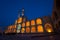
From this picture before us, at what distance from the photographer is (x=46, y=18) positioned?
11305 mm

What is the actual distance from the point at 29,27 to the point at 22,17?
2342 mm

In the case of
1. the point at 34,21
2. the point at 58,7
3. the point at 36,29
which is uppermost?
the point at 58,7

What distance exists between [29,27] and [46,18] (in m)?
1.84

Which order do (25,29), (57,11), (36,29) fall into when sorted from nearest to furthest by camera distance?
(57,11)
(36,29)
(25,29)

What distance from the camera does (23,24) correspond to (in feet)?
40.8

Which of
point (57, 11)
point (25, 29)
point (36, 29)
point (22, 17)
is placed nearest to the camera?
point (57, 11)

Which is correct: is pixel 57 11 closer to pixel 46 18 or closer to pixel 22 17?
pixel 46 18

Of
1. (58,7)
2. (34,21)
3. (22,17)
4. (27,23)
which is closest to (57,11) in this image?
(58,7)

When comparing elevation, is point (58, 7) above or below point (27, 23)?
above

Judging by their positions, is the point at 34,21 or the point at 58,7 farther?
the point at 34,21

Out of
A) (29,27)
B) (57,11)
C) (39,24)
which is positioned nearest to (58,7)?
(57,11)

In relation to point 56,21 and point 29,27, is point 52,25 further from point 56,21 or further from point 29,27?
point 29,27

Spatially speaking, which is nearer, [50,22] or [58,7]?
[58,7]

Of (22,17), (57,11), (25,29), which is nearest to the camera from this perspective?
(57,11)
